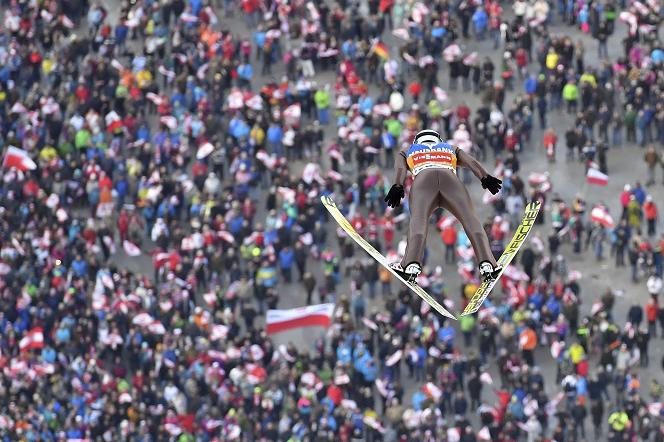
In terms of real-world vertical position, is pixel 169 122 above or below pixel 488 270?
below

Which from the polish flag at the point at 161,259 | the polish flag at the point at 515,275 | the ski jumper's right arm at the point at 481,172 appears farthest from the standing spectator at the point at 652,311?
the ski jumper's right arm at the point at 481,172

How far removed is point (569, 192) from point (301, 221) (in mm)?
7295

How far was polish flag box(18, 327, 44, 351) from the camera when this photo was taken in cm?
5566

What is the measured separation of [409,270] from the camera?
3266 centimetres

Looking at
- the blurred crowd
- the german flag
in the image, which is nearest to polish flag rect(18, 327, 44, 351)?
the blurred crowd

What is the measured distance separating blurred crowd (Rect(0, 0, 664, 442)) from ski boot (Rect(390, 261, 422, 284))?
18.5 m

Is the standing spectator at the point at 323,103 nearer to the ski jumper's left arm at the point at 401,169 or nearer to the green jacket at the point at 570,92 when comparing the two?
the green jacket at the point at 570,92

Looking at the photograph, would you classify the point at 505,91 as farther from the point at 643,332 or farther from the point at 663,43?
the point at 643,332

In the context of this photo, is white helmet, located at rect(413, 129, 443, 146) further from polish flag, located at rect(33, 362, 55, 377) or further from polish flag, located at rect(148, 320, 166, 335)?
polish flag, located at rect(33, 362, 55, 377)

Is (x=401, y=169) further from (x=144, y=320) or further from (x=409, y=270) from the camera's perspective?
(x=144, y=320)

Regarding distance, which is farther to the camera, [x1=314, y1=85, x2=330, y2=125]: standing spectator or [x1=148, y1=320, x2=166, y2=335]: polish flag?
[x1=314, y1=85, x2=330, y2=125]: standing spectator

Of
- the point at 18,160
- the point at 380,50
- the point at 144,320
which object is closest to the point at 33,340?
the point at 144,320

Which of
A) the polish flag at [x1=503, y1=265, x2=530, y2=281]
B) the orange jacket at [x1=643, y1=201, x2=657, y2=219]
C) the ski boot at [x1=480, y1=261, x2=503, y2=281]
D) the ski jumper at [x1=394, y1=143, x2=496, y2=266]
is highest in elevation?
the ski jumper at [x1=394, y1=143, x2=496, y2=266]

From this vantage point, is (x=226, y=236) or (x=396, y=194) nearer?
(x=396, y=194)
